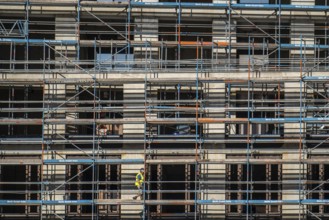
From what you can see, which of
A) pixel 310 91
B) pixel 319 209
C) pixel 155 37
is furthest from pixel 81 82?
pixel 319 209

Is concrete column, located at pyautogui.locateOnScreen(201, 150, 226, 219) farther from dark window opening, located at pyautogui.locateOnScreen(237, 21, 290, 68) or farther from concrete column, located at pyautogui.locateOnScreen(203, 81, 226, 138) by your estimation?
dark window opening, located at pyautogui.locateOnScreen(237, 21, 290, 68)

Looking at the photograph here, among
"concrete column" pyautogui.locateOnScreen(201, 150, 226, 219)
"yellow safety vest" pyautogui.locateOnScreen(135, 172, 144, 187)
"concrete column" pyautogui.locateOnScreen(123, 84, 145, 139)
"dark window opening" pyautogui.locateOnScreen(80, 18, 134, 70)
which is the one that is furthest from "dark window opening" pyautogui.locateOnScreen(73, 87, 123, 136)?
"concrete column" pyautogui.locateOnScreen(201, 150, 226, 219)

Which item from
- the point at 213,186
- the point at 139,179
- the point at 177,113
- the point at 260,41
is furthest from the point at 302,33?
the point at 139,179

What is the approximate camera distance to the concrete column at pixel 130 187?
32188 mm

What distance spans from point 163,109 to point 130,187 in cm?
389

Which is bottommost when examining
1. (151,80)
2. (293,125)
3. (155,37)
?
(293,125)

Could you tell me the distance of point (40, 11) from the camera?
110ft

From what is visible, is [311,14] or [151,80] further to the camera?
[311,14]

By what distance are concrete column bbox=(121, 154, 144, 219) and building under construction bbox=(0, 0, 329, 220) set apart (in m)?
0.05

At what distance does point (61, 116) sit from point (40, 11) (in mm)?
5222

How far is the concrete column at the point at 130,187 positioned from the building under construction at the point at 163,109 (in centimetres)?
5

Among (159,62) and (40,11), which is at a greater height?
(40,11)

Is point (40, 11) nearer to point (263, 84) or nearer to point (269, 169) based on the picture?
point (263, 84)

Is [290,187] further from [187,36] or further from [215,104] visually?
[187,36]
